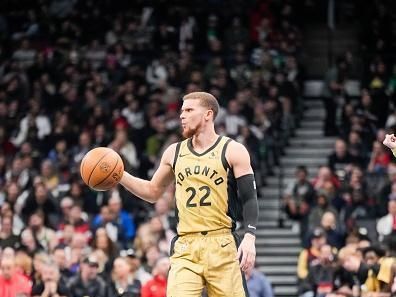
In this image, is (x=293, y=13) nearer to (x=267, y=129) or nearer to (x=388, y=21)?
(x=388, y=21)

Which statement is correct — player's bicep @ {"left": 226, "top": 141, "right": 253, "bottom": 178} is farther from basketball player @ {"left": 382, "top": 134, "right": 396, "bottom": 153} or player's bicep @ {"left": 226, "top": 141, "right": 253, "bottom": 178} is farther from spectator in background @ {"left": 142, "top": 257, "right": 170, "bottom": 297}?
spectator in background @ {"left": 142, "top": 257, "right": 170, "bottom": 297}

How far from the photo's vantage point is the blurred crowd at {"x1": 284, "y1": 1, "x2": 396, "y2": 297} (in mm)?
16516

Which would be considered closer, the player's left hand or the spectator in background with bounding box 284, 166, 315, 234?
the player's left hand

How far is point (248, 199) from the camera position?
421 inches

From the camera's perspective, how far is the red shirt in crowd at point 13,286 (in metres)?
16.1

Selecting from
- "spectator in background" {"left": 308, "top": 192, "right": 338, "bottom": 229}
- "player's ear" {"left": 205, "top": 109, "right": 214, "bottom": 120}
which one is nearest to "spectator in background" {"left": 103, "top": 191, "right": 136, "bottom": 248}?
"spectator in background" {"left": 308, "top": 192, "right": 338, "bottom": 229}

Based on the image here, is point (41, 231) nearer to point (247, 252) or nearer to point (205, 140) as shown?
point (205, 140)

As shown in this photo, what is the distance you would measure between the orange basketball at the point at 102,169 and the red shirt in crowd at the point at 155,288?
476 cm

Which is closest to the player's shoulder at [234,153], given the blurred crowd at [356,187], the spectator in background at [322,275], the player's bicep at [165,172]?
the player's bicep at [165,172]

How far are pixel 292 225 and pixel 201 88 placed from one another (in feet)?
12.5

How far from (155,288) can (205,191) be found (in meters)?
5.21

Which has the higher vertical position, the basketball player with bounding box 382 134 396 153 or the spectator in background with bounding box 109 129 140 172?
the spectator in background with bounding box 109 129 140 172

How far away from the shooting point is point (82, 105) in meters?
24.2

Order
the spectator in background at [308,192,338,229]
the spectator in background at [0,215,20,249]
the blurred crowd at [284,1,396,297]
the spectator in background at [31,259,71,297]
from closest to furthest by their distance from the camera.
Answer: the spectator in background at [31,259,71,297] < the blurred crowd at [284,1,396,297] < the spectator in background at [0,215,20,249] < the spectator in background at [308,192,338,229]
